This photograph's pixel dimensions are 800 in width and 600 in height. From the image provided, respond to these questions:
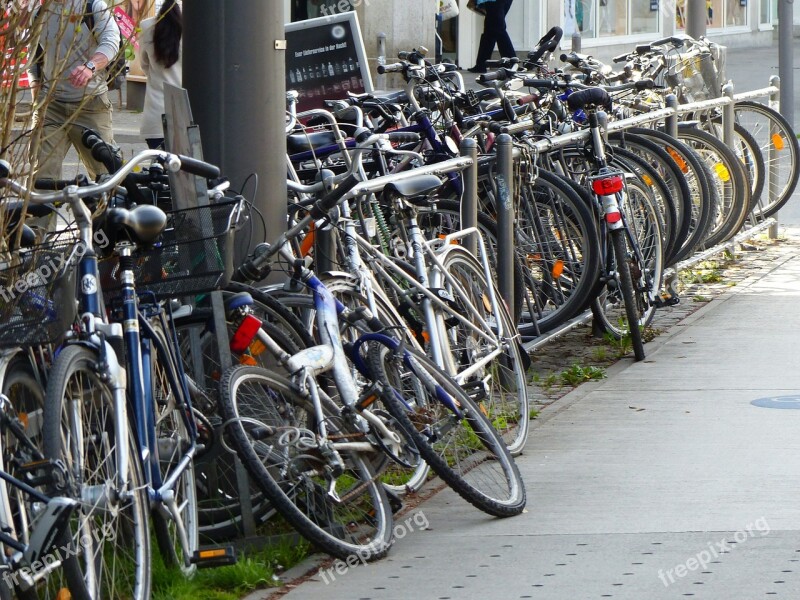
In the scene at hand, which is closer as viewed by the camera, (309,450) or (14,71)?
(14,71)

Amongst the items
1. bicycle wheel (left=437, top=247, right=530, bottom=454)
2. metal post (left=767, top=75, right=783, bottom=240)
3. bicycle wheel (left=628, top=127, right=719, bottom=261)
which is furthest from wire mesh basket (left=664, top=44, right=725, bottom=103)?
bicycle wheel (left=437, top=247, right=530, bottom=454)

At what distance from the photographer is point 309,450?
14.9ft

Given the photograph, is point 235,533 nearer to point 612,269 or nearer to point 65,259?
point 65,259

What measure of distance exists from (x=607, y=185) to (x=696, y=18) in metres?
5.14

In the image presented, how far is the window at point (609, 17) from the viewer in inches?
1021

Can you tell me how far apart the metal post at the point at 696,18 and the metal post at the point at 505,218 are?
575 cm

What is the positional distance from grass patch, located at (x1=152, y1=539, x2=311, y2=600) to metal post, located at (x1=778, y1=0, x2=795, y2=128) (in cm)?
875

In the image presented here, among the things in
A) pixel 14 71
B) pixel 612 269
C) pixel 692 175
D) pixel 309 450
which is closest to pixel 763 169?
pixel 692 175

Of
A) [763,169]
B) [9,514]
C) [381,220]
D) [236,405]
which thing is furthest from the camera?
[763,169]

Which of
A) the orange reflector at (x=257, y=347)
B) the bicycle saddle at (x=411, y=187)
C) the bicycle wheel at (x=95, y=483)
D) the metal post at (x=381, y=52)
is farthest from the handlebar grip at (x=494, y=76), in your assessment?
the metal post at (x=381, y=52)

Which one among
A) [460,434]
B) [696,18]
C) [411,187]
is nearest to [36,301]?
[460,434]

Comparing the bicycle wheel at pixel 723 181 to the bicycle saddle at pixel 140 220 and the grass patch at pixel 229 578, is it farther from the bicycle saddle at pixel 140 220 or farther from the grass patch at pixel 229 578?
the bicycle saddle at pixel 140 220

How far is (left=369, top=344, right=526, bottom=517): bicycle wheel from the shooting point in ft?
16.3

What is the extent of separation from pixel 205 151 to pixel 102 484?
1818mm
